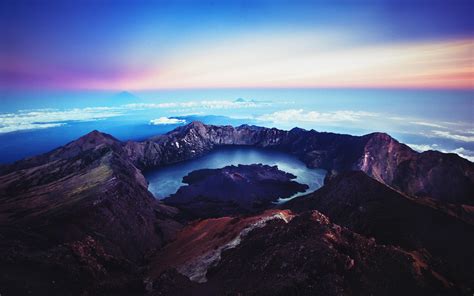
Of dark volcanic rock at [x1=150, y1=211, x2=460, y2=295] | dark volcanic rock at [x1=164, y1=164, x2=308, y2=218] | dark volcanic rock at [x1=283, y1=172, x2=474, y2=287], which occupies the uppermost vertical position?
dark volcanic rock at [x1=150, y1=211, x2=460, y2=295]

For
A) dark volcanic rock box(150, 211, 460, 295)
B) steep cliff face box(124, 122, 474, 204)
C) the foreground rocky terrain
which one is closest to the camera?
dark volcanic rock box(150, 211, 460, 295)

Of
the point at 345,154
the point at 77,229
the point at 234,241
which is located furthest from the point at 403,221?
the point at 345,154

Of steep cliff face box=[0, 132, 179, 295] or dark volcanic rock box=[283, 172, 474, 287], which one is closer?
steep cliff face box=[0, 132, 179, 295]

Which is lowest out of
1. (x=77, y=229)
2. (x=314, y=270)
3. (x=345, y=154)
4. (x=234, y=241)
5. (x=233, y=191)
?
(x=233, y=191)

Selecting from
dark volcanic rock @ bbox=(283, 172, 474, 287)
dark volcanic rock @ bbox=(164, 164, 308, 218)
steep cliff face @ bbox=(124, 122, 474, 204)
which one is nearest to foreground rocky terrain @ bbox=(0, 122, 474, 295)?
dark volcanic rock @ bbox=(283, 172, 474, 287)

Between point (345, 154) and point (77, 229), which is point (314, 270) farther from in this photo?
point (345, 154)

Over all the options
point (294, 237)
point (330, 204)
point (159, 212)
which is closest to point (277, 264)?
point (294, 237)

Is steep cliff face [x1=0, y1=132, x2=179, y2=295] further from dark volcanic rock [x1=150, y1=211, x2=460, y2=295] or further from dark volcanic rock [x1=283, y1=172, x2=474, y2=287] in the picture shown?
dark volcanic rock [x1=283, y1=172, x2=474, y2=287]
